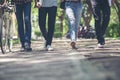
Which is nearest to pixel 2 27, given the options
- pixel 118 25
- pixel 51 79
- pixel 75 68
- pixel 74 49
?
pixel 74 49

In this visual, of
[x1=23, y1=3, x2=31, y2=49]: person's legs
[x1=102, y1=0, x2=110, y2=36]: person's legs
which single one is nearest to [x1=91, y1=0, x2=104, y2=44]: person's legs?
[x1=102, y1=0, x2=110, y2=36]: person's legs

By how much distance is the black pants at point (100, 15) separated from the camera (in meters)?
10.6

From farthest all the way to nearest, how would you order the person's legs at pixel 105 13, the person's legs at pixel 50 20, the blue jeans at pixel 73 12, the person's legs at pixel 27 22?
the blue jeans at pixel 73 12, the person's legs at pixel 105 13, the person's legs at pixel 50 20, the person's legs at pixel 27 22

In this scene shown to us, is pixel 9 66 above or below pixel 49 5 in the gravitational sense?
below

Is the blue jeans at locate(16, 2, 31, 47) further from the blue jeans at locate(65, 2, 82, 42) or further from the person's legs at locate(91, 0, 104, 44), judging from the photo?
the person's legs at locate(91, 0, 104, 44)

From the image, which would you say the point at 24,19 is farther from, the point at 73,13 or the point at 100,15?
the point at 100,15

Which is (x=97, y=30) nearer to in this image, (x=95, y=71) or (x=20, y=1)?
(x=20, y=1)

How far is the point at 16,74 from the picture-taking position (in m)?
5.91

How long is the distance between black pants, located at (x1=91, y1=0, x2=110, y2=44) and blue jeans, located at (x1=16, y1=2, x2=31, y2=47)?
4.74ft

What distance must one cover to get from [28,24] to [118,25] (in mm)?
35161

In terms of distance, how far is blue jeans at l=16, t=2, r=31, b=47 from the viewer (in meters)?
10.3

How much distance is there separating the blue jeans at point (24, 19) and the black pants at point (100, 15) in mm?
1444

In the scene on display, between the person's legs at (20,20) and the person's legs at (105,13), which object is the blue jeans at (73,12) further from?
the person's legs at (20,20)

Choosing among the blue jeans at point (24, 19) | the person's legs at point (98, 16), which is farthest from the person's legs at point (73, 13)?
the blue jeans at point (24, 19)
